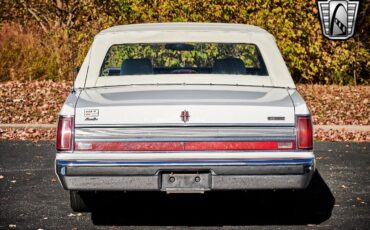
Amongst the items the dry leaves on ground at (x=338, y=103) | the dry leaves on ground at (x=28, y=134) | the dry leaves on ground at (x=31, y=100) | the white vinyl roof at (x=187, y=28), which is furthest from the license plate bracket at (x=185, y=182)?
the dry leaves on ground at (x=31, y=100)

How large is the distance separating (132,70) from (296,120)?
1.81 metres

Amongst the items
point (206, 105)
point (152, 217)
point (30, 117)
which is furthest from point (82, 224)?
point (30, 117)

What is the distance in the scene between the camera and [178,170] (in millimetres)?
6289

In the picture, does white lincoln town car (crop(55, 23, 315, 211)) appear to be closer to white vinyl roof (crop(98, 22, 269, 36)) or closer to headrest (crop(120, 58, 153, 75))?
headrest (crop(120, 58, 153, 75))

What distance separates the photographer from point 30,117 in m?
15.3

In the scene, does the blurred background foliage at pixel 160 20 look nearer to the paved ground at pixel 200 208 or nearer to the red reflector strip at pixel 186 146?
the paved ground at pixel 200 208

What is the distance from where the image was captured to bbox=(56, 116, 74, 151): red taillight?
20.6 feet

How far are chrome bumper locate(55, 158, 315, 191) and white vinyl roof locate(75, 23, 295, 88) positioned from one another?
1073 mm

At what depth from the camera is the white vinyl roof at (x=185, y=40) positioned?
7.18m

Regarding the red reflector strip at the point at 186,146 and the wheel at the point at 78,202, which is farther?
the wheel at the point at 78,202

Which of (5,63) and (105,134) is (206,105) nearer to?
(105,134)

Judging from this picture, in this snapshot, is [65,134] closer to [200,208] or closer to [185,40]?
[185,40]

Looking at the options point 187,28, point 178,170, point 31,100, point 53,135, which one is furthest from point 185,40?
point 31,100

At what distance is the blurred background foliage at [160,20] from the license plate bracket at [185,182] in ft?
40.6
